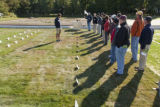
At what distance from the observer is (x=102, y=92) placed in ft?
Answer: 15.5

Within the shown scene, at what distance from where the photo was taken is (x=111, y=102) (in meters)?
4.22

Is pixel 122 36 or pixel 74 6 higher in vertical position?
pixel 74 6

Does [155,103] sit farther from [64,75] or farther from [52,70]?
→ [52,70]

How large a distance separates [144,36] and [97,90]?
251 cm

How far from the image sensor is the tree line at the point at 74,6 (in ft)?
172

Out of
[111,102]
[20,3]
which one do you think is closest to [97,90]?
[111,102]

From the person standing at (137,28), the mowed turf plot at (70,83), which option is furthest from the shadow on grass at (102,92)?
the person standing at (137,28)

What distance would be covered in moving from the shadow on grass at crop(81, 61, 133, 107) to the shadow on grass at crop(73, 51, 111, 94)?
0.39 meters

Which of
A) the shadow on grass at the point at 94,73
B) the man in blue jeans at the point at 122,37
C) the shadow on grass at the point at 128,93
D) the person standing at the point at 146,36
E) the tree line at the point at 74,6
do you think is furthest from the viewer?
the tree line at the point at 74,6

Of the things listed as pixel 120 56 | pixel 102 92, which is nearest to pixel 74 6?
pixel 120 56

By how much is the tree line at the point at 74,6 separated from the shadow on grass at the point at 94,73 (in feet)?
157

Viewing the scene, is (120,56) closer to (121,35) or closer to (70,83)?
(121,35)

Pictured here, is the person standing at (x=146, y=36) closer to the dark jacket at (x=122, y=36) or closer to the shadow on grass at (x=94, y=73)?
the dark jacket at (x=122, y=36)

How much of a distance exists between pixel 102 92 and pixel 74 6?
5906 cm
